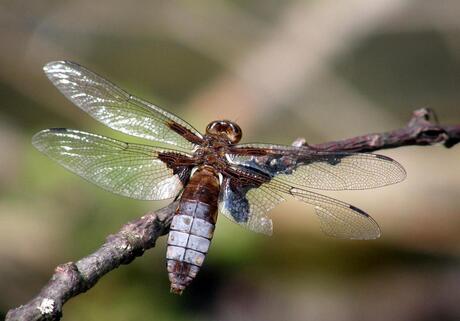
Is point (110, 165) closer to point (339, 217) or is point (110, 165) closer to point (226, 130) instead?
point (226, 130)


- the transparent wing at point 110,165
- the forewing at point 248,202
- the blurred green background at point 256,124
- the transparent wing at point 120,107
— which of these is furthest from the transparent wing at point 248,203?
the blurred green background at point 256,124

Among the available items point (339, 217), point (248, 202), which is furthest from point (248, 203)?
point (339, 217)

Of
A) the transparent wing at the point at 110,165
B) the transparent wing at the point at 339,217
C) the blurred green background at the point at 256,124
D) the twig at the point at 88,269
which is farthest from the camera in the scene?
the blurred green background at the point at 256,124

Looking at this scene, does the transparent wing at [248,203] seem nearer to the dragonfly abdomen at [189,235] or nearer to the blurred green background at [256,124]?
the dragonfly abdomen at [189,235]

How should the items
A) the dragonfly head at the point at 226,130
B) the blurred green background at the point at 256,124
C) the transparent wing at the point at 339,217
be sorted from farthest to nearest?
the blurred green background at the point at 256,124 → the dragonfly head at the point at 226,130 → the transparent wing at the point at 339,217

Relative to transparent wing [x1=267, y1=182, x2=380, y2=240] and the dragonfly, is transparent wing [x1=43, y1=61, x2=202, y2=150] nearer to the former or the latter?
the dragonfly

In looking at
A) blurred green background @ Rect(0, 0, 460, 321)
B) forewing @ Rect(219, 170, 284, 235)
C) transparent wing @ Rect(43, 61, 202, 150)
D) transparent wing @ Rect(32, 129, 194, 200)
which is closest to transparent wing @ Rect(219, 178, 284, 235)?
forewing @ Rect(219, 170, 284, 235)
